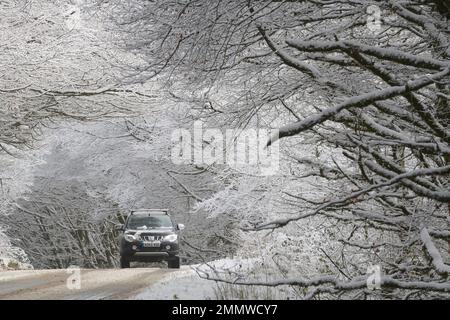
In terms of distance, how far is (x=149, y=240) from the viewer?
1881 centimetres

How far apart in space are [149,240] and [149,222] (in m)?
0.85

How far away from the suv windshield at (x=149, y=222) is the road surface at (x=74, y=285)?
1.74 meters

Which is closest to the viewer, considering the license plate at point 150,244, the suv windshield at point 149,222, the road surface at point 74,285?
the road surface at point 74,285

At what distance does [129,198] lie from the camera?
2944cm

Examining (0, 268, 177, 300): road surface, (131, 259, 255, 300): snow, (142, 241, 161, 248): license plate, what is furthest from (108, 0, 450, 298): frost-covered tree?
(142, 241, 161, 248): license plate

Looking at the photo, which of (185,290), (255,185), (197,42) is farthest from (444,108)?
(255,185)

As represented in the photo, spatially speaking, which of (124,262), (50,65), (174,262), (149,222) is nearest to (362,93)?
(50,65)

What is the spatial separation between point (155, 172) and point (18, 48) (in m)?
12.7

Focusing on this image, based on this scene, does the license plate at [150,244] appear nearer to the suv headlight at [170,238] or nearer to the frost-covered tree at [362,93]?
the suv headlight at [170,238]

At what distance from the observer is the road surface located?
12047 mm

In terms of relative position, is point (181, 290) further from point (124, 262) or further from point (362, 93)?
point (124, 262)

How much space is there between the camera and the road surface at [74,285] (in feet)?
39.5

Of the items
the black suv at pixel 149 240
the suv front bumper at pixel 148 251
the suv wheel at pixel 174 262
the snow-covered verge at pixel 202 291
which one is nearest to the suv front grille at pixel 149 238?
the black suv at pixel 149 240

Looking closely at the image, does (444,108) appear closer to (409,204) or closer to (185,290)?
(409,204)
